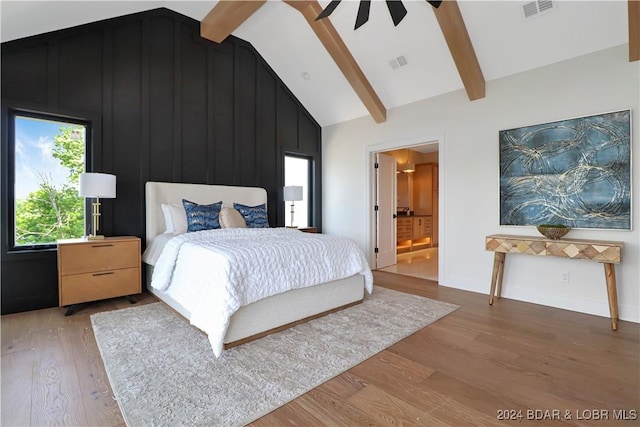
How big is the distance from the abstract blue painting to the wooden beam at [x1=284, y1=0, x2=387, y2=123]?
6.20 feet

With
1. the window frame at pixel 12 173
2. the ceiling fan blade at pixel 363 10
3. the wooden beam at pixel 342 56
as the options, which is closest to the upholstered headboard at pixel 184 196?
the window frame at pixel 12 173

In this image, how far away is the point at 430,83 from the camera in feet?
13.8

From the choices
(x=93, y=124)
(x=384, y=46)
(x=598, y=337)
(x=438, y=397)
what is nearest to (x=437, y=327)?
(x=438, y=397)

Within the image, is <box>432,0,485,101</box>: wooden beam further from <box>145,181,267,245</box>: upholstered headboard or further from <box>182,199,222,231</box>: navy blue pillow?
<box>182,199,222,231</box>: navy blue pillow

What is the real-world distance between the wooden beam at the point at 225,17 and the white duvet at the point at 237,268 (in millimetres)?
2708

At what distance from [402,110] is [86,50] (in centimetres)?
420

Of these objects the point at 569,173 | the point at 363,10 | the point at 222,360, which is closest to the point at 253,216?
the point at 222,360

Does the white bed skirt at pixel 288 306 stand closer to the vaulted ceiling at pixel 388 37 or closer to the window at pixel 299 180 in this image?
the window at pixel 299 180

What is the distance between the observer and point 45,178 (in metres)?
3.34

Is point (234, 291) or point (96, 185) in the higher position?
point (96, 185)

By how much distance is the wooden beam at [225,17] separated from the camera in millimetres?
3605

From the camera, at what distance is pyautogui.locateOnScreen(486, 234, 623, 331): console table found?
2.75 meters

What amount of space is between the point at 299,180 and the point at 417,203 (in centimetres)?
412

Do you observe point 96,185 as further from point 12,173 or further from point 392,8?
point 392,8
